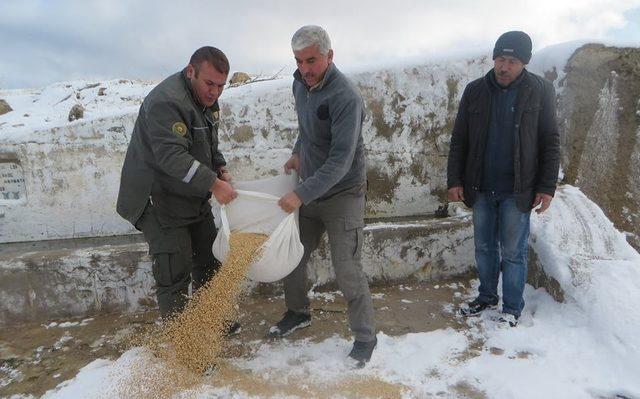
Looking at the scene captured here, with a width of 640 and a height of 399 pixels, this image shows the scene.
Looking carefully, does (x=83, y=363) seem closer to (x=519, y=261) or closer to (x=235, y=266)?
(x=235, y=266)

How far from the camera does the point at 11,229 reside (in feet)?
13.7

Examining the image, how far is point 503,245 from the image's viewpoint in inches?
115

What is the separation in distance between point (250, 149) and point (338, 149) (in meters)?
2.22

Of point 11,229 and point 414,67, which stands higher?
point 414,67

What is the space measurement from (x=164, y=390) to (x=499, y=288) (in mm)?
2422

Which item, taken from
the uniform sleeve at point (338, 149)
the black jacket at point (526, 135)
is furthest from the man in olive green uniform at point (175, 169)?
the black jacket at point (526, 135)

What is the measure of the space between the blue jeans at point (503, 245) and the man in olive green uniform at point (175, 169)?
1667 mm

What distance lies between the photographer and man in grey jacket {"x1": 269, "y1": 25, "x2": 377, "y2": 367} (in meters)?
2.30

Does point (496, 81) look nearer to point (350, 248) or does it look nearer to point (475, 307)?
point (350, 248)

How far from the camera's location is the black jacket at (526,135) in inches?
105

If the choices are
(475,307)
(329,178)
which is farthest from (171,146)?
(475,307)

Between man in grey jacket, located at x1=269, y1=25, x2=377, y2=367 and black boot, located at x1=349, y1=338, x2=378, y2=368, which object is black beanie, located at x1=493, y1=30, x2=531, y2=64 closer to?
man in grey jacket, located at x1=269, y1=25, x2=377, y2=367

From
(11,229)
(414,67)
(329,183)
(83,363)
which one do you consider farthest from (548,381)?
(11,229)

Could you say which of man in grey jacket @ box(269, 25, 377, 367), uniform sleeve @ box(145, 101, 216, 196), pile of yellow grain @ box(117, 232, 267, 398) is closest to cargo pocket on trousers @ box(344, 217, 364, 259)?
man in grey jacket @ box(269, 25, 377, 367)
